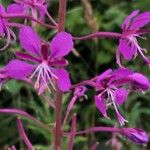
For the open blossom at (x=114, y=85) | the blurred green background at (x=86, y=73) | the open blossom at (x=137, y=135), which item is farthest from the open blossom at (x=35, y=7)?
the blurred green background at (x=86, y=73)

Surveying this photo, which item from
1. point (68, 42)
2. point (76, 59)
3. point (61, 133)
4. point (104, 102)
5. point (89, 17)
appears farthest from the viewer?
point (76, 59)

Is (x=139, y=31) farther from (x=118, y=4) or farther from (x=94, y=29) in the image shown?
(x=118, y=4)

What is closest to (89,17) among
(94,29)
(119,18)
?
(94,29)

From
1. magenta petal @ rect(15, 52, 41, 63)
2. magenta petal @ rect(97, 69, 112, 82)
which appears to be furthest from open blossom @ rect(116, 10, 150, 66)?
magenta petal @ rect(15, 52, 41, 63)

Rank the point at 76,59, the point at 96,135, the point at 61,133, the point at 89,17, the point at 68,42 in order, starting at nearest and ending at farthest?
the point at 68,42
the point at 61,133
the point at 89,17
the point at 96,135
the point at 76,59

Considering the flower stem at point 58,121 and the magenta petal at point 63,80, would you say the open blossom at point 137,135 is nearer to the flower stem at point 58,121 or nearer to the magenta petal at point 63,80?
the flower stem at point 58,121

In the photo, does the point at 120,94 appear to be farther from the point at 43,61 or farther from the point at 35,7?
the point at 35,7

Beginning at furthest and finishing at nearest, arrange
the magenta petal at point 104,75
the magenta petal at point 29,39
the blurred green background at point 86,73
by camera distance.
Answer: the blurred green background at point 86,73 < the magenta petal at point 104,75 < the magenta petal at point 29,39
